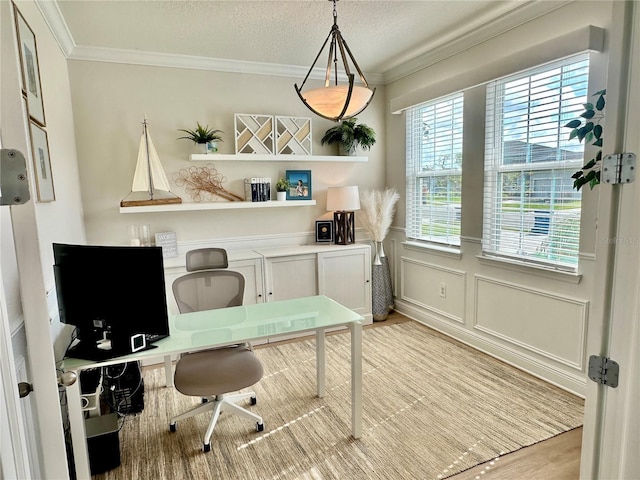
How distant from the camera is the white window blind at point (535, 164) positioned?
261cm

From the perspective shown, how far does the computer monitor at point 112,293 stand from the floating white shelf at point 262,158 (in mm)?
1977

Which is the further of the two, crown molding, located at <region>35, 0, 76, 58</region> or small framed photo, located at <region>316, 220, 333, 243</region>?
small framed photo, located at <region>316, 220, 333, 243</region>

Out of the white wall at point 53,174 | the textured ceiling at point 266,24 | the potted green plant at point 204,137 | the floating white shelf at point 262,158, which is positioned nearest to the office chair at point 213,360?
the white wall at point 53,174

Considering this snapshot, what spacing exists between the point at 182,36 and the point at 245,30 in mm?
532

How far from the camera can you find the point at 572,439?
2.23 m

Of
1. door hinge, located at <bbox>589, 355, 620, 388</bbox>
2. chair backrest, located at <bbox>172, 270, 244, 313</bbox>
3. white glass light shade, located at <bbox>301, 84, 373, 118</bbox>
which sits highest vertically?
white glass light shade, located at <bbox>301, 84, 373, 118</bbox>

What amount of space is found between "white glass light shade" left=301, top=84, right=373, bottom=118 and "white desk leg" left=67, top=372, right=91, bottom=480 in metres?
1.82

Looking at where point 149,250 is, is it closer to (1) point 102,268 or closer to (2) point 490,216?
(1) point 102,268

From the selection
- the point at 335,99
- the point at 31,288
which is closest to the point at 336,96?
the point at 335,99

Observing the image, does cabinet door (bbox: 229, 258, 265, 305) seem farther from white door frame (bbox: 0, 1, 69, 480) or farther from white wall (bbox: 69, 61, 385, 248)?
white door frame (bbox: 0, 1, 69, 480)

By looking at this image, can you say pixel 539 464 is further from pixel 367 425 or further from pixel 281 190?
pixel 281 190

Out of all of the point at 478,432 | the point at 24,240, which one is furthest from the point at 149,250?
the point at 478,432

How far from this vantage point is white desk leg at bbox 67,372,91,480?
171 cm

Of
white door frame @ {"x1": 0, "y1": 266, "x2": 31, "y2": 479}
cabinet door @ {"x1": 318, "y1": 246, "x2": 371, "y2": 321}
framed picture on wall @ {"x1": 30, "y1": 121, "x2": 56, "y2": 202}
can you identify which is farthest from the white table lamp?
white door frame @ {"x1": 0, "y1": 266, "x2": 31, "y2": 479}
